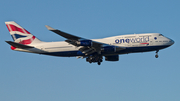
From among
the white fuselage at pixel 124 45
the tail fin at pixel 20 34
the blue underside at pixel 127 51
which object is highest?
the tail fin at pixel 20 34

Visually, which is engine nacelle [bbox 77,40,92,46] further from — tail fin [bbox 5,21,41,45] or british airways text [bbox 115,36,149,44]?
tail fin [bbox 5,21,41,45]

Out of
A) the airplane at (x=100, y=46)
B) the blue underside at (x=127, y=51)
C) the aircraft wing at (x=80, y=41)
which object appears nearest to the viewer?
the aircraft wing at (x=80, y=41)

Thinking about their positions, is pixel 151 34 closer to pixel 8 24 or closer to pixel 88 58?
pixel 88 58

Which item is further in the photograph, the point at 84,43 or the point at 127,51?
the point at 127,51

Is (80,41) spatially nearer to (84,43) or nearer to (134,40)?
(84,43)

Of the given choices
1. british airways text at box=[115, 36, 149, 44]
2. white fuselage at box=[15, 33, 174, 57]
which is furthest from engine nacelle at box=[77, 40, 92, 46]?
british airways text at box=[115, 36, 149, 44]

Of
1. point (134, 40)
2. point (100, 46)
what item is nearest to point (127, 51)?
point (134, 40)

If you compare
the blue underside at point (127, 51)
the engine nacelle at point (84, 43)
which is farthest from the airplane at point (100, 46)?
the engine nacelle at point (84, 43)

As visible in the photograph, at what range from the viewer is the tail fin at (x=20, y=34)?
63.2 metres

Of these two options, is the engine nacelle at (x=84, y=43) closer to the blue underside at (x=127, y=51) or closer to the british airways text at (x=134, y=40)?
the blue underside at (x=127, y=51)

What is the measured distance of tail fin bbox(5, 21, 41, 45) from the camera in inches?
2490

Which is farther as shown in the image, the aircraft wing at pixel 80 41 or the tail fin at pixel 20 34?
the tail fin at pixel 20 34

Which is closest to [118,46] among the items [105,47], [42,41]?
[105,47]

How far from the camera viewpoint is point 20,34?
63.6m
